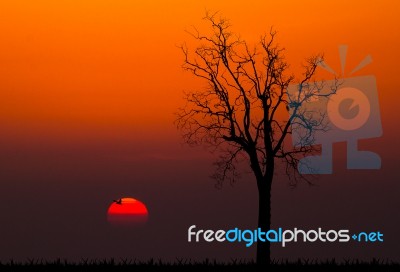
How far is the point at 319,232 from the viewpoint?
30672 mm

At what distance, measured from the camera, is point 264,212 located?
98.3ft

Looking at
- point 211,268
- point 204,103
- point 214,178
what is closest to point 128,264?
point 211,268

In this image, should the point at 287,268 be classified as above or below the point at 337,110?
below

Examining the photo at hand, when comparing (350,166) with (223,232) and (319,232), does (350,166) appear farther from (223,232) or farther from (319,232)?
(223,232)

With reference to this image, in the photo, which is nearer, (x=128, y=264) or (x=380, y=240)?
(x=128, y=264)

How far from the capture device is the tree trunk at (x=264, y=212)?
97.2 ft

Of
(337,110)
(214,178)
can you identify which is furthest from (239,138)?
(337,110)

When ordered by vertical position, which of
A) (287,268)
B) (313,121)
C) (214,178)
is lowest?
(287,268)

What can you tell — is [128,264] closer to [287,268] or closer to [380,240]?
[287,268]

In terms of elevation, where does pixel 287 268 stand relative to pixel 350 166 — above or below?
below

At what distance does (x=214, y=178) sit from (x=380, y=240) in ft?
Result: 21.4

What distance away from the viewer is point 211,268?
28016 mm

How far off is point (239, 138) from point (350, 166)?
418 centimetres

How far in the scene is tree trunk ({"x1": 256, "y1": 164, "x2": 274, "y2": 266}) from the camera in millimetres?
29641
